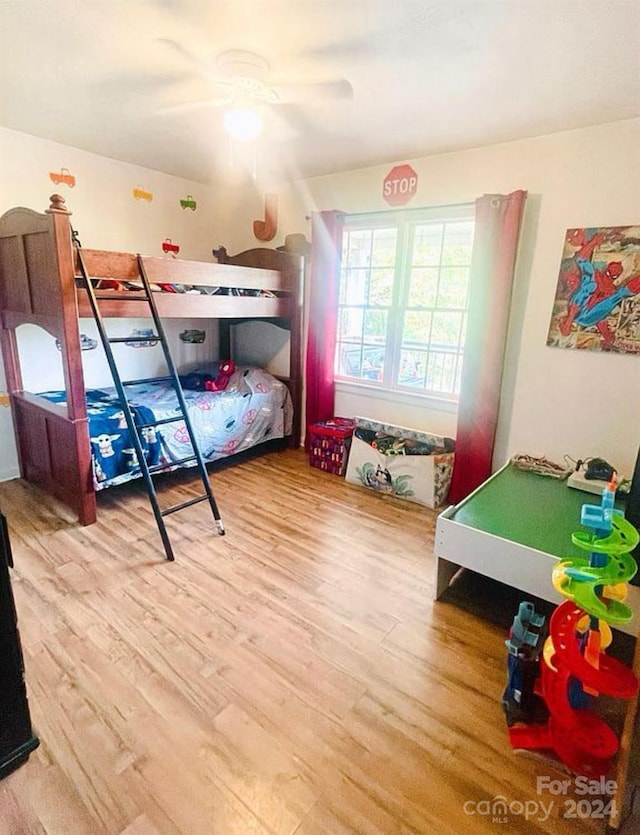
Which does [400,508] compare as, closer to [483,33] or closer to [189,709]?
[189,709]

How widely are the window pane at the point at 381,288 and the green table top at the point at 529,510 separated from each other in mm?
1636

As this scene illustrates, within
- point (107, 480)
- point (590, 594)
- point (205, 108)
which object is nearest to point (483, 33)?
point (205, 108)

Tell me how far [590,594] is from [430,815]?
789 millimetres

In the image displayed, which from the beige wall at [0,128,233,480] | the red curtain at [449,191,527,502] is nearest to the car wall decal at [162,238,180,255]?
the beige wall at [0,128,233,480]

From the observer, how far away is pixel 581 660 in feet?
4.24

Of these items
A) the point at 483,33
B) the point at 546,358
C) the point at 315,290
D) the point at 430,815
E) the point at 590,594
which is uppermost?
the point at 483,33

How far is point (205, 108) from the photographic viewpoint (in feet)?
7.82

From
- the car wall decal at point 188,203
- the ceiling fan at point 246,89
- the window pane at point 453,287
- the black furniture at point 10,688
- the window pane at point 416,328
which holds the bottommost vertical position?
the black furniture at point 10,688

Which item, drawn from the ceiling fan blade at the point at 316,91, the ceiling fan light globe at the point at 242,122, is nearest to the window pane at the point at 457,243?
the ceiling fan blade at the point at 316,91

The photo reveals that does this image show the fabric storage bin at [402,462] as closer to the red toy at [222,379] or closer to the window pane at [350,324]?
the window pane at [350,324]

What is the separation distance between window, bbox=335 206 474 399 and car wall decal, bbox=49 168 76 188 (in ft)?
6.89

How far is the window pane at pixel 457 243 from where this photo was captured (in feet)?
9.89

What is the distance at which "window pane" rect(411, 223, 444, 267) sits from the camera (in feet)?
10.3

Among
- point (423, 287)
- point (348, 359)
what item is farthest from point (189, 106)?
point (348, 359)
